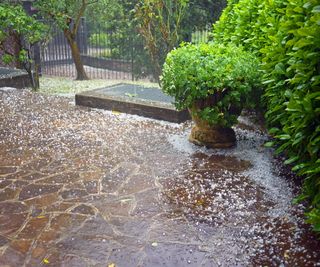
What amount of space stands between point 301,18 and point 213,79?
5.01ft

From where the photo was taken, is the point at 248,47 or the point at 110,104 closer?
the point at 248,47

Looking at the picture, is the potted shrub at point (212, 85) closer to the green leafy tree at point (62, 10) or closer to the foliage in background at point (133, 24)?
the green leafy tree at point (62, 10)

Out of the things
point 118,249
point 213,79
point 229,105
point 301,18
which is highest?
point 301,18

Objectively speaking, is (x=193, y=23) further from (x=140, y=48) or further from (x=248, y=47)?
(x=248, y=47)

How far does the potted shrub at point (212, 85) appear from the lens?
15.5 ft

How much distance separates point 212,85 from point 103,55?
1079cm

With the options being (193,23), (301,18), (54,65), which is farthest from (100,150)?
(54,65)

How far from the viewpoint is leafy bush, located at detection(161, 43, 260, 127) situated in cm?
472

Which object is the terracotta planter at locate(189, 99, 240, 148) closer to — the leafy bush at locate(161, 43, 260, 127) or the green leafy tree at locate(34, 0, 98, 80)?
the leafy bush at locate(161, 43, 260, 127)

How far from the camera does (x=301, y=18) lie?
3.29 metres

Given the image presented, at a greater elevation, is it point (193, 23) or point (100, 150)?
point (193, 23)

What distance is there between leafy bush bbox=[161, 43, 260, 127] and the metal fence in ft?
22.8

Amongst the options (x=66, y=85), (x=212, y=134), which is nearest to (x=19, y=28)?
(x=66, y=85)

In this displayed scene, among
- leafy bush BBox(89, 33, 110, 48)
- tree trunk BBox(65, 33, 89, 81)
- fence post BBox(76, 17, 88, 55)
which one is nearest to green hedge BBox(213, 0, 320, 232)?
tree trunk BBox(65, 33, 89, 81)
